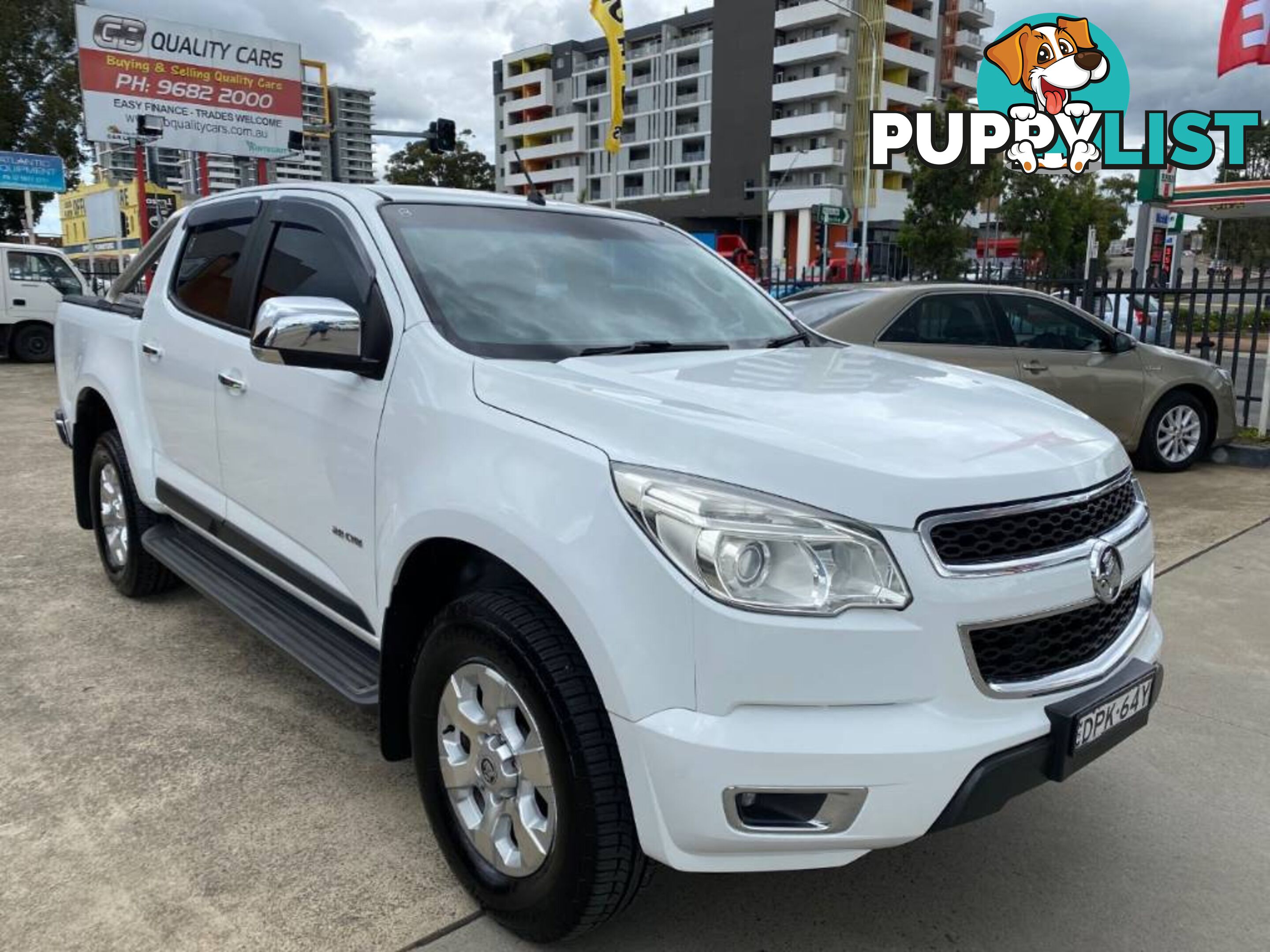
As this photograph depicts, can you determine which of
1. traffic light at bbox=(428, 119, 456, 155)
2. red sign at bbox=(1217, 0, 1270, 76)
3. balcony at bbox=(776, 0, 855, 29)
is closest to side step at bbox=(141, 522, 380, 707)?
red sign at bbox=(1217, 0, 1270, 76)

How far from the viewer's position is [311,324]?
2607 mm

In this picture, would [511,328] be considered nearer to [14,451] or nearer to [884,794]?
[884,794]

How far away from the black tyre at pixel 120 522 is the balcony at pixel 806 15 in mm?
64632

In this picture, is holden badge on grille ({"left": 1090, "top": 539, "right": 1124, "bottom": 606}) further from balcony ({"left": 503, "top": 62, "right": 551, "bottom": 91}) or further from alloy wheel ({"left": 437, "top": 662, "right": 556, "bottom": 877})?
balcony ({"left": 503, "top": 62, "right": 551, "bottom": 91})

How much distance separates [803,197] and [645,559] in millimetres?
65351

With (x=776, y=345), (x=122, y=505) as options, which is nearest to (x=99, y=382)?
(x=122, y=505)

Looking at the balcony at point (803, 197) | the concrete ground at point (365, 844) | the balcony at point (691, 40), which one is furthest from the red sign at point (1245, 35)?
the balcony at point (691, 40)

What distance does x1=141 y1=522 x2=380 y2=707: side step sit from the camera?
2.88 meters

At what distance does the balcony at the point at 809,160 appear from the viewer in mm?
63281

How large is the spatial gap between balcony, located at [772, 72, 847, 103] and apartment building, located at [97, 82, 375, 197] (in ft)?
105

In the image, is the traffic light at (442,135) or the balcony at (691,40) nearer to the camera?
the traffic light at (442,135)

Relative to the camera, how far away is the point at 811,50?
63062 millimetres

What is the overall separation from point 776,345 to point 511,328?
1.00 m

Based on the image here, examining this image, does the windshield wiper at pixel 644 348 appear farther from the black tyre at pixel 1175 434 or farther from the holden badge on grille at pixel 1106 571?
the black tyre at pixel 1175 434
